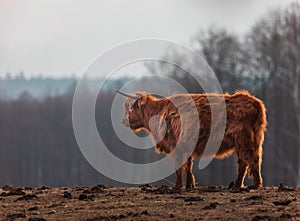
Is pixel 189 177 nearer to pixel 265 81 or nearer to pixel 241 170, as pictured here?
pixel 241 170

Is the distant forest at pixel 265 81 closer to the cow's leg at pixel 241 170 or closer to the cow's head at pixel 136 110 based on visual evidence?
the cow's head at pixel 136 110

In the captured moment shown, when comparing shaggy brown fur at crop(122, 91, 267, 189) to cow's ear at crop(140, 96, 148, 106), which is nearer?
shaggy brown fur at crop(122, 91, 267, 189)

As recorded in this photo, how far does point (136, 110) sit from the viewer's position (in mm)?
20078

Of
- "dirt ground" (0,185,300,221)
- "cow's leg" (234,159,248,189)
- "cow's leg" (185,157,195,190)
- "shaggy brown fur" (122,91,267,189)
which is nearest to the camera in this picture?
"dirt ground" (0,185,300,221)

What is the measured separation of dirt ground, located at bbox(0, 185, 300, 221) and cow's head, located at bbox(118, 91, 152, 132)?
9.80 feet

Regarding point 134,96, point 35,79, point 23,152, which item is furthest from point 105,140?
point 35,79

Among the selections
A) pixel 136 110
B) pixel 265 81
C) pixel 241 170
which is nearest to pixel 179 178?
pixel 241 170

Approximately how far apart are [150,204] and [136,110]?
5547mm

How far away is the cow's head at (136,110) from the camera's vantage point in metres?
19.9

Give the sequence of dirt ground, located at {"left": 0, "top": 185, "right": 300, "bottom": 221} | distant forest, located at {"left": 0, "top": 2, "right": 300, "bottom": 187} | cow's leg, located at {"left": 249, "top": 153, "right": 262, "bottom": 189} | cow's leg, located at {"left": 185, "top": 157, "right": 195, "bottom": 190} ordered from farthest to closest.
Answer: distant forest, located at {"left": 0, "top": 2, "right": 300, "bottom": 187}
cow's leg, located at {"left": 185, "top": 157, "right": 195, "bottom": 190}
cow's leg, located at {"left": 249, "top": 153, "right": 262, "bottom": 189}
dirt ground, located at {"left": 0, "top": 185, "right": 300, "bottom": 221}

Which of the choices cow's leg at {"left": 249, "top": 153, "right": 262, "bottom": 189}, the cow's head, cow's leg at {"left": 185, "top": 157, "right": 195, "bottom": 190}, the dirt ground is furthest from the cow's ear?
cow's leg at {"left": 249, "top": 153, "right": 262, "bottom": 189}

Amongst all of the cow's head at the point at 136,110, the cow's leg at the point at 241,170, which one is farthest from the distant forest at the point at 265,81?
the cow's leg at the point at 241,170

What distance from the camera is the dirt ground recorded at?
13.6 m

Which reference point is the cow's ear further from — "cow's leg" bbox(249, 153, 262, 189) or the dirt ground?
"cow's leg" bbox(249, 153, 262, 189)
